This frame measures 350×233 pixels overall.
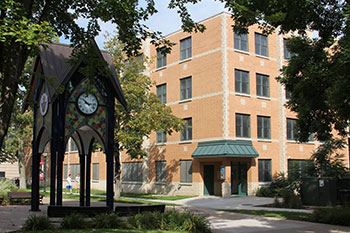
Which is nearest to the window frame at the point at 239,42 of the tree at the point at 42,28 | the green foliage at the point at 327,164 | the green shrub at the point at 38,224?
the green foliage at the point at 327,164

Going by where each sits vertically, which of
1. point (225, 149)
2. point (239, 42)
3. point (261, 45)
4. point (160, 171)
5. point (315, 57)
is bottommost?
point (160, 171)

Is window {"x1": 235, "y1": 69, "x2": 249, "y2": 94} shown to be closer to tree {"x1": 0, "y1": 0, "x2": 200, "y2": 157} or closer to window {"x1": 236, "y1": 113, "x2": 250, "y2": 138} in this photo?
window {"x1": 236, "y1": 113, "x2": 250, "y2": 138}

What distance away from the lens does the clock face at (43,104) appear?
16.4m

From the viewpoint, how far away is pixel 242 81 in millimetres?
32938

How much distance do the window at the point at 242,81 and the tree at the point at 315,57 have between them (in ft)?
48.4

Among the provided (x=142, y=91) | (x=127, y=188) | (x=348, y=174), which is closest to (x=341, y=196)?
(x=348, y=174)

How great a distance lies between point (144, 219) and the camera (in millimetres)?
13047

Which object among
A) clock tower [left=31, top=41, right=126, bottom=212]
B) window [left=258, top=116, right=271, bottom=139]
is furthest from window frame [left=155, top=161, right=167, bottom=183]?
clock tower [left=31, top=41, right=126, bottom=212]

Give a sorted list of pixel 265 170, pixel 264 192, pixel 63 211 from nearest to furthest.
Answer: pixel 63 211
pixel 264 192
pixel 265 170

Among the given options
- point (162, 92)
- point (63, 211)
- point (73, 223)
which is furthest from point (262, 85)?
point (73, 223)

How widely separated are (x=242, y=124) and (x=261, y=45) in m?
7.50

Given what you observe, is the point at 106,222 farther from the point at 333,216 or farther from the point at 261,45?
the point at 261,45

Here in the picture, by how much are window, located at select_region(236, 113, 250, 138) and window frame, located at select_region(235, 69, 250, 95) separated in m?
1.99

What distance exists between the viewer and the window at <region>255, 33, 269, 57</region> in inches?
1362
